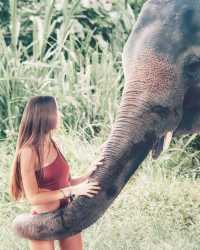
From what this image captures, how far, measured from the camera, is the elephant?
10.7ft

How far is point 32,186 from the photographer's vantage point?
11.0 ft

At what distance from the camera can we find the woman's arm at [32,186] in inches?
132

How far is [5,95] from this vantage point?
5.51 meters

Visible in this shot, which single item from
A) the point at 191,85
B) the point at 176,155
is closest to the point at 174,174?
the point at 176,155

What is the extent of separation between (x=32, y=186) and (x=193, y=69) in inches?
31.8

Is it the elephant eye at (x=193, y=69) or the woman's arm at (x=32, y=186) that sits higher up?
the elephant eye at (x=193, y=69)

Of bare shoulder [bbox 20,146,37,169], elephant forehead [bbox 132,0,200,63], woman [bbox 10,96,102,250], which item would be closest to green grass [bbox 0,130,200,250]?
woman [bbox 10,96,102,250]

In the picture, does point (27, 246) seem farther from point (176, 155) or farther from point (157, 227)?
point (176, 155)

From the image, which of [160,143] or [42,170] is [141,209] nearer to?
[160,143]

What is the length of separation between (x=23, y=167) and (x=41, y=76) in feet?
7.81

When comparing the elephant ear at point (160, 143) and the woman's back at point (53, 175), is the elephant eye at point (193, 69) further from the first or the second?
the woman's back at point (53, 175)

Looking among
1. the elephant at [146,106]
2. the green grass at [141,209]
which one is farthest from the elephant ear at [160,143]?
the green grass at [141,209]

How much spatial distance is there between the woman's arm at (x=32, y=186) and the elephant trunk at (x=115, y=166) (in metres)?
0.07

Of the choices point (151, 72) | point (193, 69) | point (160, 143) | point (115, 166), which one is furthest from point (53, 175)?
point (193, 69)
